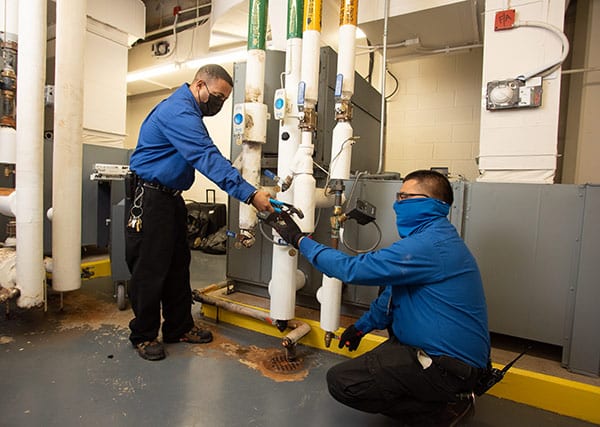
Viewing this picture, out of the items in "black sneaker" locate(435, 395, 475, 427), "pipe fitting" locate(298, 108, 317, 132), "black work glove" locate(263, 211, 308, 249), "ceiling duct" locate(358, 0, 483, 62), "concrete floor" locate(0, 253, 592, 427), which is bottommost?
"concrete floor" locate(0, 253, 592, 427)

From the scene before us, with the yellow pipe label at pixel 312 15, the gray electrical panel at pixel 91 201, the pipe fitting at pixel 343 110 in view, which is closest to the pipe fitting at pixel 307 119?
the pipe fitting at pixel 343 110

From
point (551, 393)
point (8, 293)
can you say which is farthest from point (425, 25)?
point (8, 293)

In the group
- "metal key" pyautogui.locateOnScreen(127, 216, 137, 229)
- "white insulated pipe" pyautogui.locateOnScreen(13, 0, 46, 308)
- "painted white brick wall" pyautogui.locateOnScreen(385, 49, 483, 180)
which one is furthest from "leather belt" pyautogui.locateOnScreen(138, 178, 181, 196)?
"painted white brick wall" pyautogui.locateOnScreen(385, 49, 483, 180)

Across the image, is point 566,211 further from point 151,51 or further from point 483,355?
point 151,51

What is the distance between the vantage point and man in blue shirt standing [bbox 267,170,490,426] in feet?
3.88

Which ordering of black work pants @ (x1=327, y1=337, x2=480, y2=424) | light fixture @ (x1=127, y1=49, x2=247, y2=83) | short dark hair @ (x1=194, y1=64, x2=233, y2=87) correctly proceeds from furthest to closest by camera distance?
light fixture @ (x1=127, y1=49, x2=247, y2=83) < short dark hair @ (x1=194, y1=64, x2=233, y2=87) < black work pants @ (x1=327, y1=337, x2=480, y2=424)

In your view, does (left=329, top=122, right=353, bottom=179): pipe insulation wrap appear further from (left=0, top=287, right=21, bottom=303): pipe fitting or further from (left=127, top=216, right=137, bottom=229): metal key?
(left=0, top=287, right=21, bottom=303): pipe fitting

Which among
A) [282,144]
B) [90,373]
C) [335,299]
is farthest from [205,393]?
[282,144]

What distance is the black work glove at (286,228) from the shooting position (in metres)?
1.39

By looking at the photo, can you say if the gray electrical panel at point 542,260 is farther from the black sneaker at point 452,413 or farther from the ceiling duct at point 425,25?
the ceiling duct at point 425,25

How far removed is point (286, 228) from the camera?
1.42m

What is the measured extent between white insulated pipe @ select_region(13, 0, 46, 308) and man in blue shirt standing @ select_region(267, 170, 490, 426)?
1.68 metres

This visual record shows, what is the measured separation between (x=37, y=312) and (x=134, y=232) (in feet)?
3.88

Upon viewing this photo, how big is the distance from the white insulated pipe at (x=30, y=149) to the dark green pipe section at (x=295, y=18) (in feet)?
4.48
